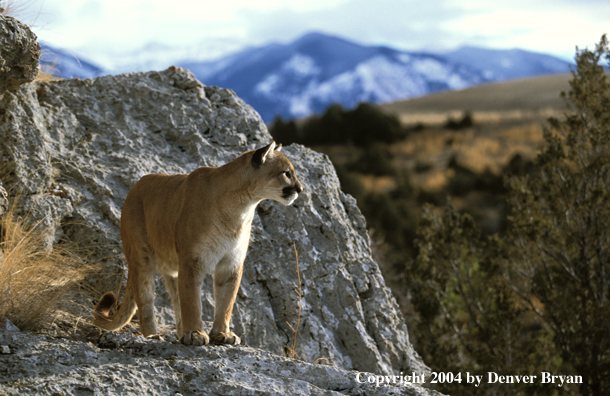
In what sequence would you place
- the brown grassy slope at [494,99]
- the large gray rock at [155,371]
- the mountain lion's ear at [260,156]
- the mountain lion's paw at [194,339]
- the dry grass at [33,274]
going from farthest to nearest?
the brown grassy slope at [494,99] → the mountain lion's ear at [260,156] → the dry grass at [33,274] → the mountain lion's paw at [194,339] → the large gray rock at [155,371]

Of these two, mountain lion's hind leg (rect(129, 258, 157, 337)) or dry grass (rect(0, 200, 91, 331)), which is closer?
dry grass (rect(0, 200, 91, 331))

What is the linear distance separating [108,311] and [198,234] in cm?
130

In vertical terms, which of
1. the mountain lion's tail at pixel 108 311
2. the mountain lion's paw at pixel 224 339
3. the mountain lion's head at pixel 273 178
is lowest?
the mountain lion's paw at pixel 224 339

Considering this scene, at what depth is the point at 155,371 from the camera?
331cm

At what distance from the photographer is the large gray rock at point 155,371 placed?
3061 millimetres

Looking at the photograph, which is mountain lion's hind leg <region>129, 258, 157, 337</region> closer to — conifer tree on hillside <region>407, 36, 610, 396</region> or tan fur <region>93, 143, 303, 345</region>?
tan fur <region>93, 143, 303, 345</region>

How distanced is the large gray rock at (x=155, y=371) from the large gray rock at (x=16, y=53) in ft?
8.81

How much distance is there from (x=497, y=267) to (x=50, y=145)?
7714mm

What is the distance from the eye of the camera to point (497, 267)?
966cm

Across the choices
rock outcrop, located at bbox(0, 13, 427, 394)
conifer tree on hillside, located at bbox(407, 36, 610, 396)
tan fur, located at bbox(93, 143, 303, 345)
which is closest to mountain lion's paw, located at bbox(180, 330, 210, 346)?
tan fur, located at bbox(93, 143, 303, 345)

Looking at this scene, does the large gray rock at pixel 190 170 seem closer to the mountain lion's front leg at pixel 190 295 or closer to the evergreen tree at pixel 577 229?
the mountain lion's front leg at pixel 190 295

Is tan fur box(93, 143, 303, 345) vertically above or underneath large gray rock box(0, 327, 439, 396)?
above

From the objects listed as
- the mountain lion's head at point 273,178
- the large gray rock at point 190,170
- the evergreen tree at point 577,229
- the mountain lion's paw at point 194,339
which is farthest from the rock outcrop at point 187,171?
the evergreen tree at point 577,229

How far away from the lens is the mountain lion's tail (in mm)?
4559
